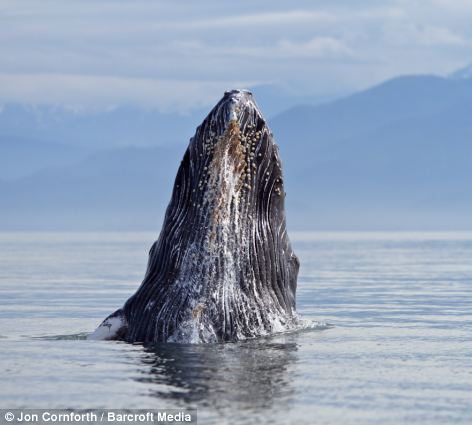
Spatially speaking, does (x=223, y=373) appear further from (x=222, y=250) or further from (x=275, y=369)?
(x=222, y=250)

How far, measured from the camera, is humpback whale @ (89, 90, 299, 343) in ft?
42.1

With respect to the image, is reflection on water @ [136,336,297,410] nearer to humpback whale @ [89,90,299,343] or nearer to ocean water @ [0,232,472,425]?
ocean water @ [0,232,472,425]

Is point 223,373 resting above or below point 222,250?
below

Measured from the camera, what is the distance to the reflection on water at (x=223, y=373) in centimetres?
966

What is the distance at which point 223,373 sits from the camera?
10.7 metres

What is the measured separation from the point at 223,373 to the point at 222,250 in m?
2.59

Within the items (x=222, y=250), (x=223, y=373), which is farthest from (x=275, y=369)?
(x=222, y=250)

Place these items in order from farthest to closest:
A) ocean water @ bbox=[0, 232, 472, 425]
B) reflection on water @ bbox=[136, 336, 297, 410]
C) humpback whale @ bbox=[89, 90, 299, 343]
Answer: humpback whale @ bbox=[89, 90, 299, 343]
reflection on water @ bbox=[136, 336, 297, 410]
ocean water @ bbox=[0, 232, 472, 425]

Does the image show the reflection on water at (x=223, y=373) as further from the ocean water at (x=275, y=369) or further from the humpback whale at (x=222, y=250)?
the humpback whale at (x=222, y=250)

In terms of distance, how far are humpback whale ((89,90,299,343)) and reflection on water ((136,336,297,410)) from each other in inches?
15.9

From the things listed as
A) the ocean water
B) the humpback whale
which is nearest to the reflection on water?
the ocean water

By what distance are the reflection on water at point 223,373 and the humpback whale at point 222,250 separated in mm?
405

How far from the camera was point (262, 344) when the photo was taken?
41.1ft

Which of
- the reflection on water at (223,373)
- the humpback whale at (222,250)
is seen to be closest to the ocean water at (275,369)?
the reflection on water at (223,373)
